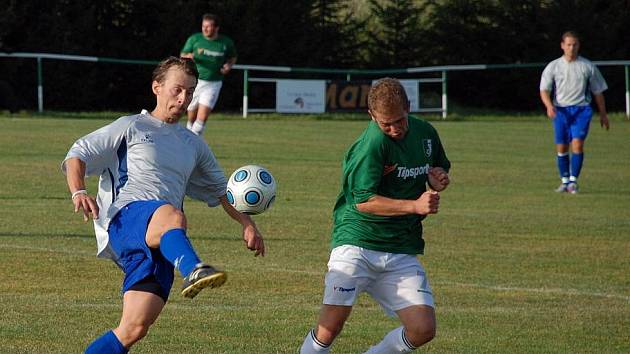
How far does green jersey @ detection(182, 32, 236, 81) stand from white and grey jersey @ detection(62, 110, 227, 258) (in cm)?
→ 1456

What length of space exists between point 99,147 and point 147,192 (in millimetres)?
334

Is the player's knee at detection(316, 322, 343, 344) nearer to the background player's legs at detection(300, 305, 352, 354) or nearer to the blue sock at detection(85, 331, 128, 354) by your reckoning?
the background player's legs at detection(300, 305, 352, 354)

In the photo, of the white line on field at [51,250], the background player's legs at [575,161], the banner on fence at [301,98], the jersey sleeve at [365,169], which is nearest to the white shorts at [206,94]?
the background player's legs at [575,161]

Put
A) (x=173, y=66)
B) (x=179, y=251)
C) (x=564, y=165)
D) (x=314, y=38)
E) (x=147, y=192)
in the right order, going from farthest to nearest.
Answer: (x=314, y=38) < (x=564, y=165) < (x=173, y=66) < (x=147, y=192) < (x=179, y=251)

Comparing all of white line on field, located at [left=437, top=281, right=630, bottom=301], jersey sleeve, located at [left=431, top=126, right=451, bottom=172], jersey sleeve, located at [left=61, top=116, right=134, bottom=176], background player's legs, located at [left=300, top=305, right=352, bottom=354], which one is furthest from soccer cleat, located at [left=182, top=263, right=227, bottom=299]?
white line on field, located at [left=437, top=281, right=630, bottom=301]

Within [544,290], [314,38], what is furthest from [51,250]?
[314,38]

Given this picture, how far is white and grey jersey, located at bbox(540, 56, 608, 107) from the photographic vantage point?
1827cm

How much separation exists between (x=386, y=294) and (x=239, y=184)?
1547mm

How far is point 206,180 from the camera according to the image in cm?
673

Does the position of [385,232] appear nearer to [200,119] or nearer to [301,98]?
[200,119]

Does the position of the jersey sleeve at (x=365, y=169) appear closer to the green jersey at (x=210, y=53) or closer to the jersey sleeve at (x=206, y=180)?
the jersey sleeve at (x=206, y=180)

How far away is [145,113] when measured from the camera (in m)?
6.56

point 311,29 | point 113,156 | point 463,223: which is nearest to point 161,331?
point 113,156

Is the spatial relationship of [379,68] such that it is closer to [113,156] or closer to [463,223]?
[463,223]
